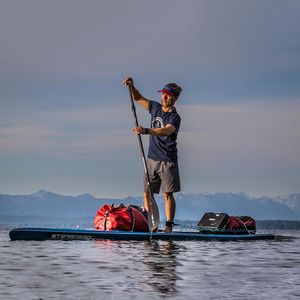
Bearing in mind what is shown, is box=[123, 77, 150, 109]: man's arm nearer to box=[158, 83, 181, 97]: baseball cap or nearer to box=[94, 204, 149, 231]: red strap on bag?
box=[158, 83, 181, 97]: baseball cap

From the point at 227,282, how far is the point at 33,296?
2.23 m

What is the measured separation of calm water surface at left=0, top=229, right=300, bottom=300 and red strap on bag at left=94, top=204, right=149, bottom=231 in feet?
6.97

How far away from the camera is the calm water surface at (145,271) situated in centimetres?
735

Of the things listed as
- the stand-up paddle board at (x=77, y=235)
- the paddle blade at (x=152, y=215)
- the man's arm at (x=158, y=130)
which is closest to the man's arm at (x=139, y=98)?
the man's arm at (x=158, y=130)

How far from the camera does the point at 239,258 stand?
11508 millimetres

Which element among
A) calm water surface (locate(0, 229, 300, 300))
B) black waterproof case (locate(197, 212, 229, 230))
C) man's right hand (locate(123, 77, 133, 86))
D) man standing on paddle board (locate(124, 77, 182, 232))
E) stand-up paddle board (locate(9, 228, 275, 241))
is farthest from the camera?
black waterproof case (locate(197, 212, 229, 230))

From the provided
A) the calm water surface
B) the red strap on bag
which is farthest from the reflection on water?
the red strap on bag

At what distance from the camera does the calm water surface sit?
7.35 metres

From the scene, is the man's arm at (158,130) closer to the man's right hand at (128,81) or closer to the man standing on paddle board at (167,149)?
the man standing on paddle board at (167,149)

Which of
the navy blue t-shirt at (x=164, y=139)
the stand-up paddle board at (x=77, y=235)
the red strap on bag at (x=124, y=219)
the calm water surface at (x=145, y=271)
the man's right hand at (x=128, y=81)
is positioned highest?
the man's right hand at (x=128, y=81)

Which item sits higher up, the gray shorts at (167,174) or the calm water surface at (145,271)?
the gray shorts at (167,174)

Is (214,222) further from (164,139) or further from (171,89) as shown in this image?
(171,89)

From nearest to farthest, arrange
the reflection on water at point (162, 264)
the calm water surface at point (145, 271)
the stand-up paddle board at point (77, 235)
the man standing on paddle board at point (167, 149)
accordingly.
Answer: the calm water surface at point (145, 271) < the reflection on water at point (162, 264) < the stand-up paddle board at point (77, 235) < the man standing on paddle board at point (167, 149)

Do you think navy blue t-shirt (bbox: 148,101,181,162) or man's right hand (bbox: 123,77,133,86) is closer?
navy blue t-shirt (bbox: 148,101,181,162)
